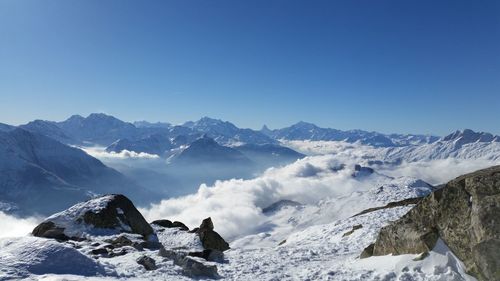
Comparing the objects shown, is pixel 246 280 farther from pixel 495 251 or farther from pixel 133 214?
pixel 133 214

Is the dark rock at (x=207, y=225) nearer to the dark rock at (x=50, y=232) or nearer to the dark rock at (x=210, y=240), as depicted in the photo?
the dark rock at (x=210, y=240)

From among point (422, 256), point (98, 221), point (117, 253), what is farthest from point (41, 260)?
point (98, 221)

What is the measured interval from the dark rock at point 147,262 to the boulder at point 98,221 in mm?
20798

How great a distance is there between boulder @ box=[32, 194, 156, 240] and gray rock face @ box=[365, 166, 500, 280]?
3290 cm

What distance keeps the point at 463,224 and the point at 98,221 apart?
39516 mm

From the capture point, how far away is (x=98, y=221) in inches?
1809

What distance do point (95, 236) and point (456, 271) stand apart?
121 feet

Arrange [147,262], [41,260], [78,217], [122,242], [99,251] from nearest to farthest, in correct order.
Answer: [41,260], [147,262], [99,251], [122,242], [78,217]

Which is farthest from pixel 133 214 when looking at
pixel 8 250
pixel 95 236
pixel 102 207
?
pixel 8 250

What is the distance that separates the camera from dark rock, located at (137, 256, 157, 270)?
76.8ft

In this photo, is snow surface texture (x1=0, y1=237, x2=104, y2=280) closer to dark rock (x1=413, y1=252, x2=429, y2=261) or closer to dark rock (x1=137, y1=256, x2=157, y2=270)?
dark rock (x1=137, y1=256, x2=157, y2=270)

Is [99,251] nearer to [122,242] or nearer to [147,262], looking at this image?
[122,242]

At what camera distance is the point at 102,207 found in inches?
1864

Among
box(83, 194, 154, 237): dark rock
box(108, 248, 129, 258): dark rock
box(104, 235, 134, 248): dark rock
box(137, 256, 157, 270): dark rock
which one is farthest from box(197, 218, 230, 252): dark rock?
box(137, 256, 157, 270): dark rock
